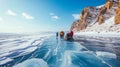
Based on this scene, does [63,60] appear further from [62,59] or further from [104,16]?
[104,16]

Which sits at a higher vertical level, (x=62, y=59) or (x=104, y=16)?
(x=104, y=16)

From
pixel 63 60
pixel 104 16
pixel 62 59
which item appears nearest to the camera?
pixel 63 60

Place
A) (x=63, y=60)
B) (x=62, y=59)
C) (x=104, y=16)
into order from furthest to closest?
1. (x=104, y=16)
2. (x=62, y=59)
3. (x=63, y=60)

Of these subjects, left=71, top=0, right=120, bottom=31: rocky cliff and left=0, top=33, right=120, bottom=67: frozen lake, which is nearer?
left=0, top=33, right=120, bottom=67: frozen lake

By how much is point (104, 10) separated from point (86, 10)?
138 feet

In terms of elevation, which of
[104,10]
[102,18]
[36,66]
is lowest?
[36,66]

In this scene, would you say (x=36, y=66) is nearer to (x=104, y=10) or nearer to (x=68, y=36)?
(x=68, y=36)

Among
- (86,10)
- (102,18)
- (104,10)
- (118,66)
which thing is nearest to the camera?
(118,66)

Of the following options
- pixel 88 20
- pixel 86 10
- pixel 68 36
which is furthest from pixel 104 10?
pixel 68 36

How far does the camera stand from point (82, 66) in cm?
674

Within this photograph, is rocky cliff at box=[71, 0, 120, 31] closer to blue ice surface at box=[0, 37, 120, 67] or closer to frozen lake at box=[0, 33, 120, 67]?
frozen lake at box=[0, 33, 120, 67]

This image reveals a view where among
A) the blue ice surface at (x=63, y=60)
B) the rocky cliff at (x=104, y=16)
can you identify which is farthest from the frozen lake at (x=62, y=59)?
the rocky cliff at (x=104, y=16)

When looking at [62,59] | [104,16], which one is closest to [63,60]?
[62,59]

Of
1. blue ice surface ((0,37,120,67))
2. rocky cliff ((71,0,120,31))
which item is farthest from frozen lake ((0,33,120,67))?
rocky cliff ((71,0,120,31))
